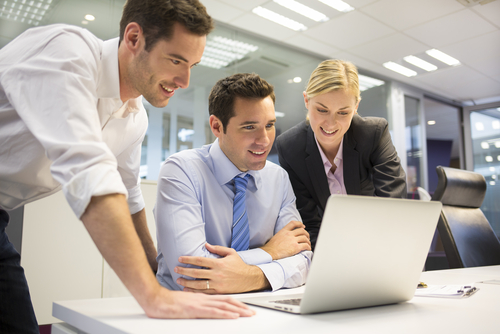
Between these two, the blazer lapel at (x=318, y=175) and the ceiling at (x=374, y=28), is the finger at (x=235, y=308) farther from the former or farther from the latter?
the ceiling at (x=374, y=28)

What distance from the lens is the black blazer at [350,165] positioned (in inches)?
68.3

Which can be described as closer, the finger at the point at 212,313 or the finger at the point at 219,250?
the finger at the point at 212,313

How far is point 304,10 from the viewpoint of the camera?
3.97m

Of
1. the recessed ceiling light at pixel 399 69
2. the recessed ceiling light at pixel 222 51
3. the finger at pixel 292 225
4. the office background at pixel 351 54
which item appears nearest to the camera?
the finger at pixel 292 225

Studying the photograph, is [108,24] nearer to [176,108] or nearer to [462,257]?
[176,108]

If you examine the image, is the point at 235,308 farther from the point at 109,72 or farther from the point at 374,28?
the point at 374,28

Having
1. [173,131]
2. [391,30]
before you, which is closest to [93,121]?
[173,131]

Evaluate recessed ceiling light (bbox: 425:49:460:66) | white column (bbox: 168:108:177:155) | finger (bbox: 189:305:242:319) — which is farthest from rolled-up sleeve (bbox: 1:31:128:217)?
recessed ceiling light (bbox: 425:49:460:66)

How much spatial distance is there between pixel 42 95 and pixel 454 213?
206cm

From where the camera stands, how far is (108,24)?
355 cm

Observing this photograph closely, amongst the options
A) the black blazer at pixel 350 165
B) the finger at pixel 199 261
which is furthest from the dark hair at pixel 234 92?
the finger at pixel 199 261

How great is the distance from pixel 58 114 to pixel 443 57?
540 centimetres

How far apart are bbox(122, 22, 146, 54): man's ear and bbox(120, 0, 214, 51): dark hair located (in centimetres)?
1

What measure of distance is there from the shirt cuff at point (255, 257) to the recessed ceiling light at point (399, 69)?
4.80m
